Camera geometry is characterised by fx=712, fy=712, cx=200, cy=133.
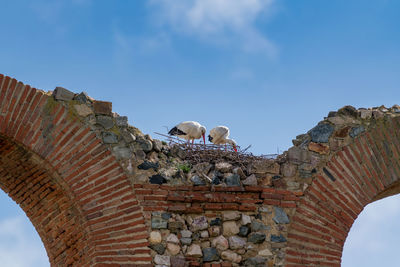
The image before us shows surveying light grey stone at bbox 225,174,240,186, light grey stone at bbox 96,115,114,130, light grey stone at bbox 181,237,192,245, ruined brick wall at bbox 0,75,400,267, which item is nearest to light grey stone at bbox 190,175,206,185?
ruined brick wall at bbox 0,75,400,267

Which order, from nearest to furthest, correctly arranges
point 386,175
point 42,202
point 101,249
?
point 101,249 → point 42,202 → point 386,175

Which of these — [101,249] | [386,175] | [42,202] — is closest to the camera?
[101,249]

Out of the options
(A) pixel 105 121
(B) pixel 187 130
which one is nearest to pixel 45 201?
(A) pixel 105 121

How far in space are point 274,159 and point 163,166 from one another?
4.35ft

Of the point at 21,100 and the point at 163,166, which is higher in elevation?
the point at 21,100

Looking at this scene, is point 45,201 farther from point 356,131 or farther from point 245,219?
point 356,131

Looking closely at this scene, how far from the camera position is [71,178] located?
24.1 ft

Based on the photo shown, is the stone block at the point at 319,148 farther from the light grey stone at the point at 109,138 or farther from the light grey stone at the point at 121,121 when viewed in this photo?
the light grey stone at the point at 109,138

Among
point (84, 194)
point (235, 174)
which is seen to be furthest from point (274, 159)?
point (84, 194)

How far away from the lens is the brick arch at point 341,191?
7.73 meters

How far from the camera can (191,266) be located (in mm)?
7422

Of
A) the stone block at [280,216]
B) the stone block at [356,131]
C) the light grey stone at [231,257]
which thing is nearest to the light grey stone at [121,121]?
the light grey stone at [231,257]

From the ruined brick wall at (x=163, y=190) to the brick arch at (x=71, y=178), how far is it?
1cm

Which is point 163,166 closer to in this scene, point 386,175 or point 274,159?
point 274,159
